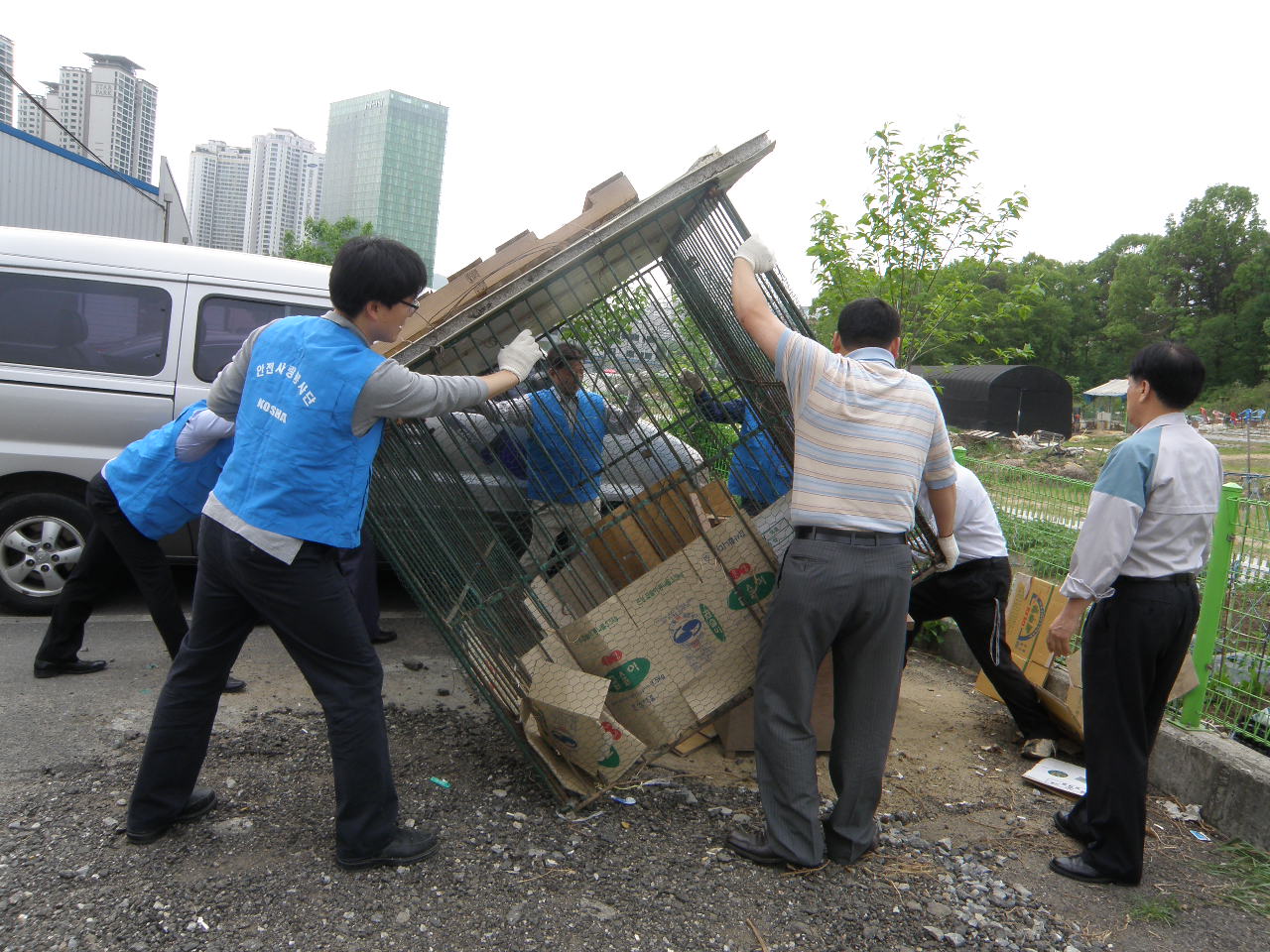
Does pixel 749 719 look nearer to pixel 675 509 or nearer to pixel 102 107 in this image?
pixel 675 509

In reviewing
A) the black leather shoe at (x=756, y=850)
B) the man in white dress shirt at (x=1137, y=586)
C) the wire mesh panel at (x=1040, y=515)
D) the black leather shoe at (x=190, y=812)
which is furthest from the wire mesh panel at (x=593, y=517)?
the wire mesh panel at (x=1040, y=515)

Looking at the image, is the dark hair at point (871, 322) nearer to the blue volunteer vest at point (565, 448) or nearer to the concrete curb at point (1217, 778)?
the blue volunteer vest at point (565, 448)

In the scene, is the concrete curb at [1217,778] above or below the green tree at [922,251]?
below

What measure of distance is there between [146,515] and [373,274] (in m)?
1.93

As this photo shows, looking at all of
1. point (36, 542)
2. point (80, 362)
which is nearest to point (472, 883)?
point (36, 542)

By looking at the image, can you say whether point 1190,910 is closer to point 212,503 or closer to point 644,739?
point 644,739

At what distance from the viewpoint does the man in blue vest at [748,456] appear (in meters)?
3.33

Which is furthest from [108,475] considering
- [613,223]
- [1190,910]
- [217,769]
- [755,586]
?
[1190,910]

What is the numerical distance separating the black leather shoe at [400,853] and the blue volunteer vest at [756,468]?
1674 mm

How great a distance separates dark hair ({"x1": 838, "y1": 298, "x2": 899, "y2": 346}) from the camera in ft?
9.56

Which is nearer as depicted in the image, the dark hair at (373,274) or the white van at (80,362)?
the dark hair at (373,274)

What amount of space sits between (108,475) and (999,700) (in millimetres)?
4317

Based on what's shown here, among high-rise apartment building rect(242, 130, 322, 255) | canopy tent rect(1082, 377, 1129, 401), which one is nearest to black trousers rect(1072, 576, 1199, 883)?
high-rise apartment building rect(242, 130, 322, 255)

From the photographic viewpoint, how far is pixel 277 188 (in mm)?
38031
